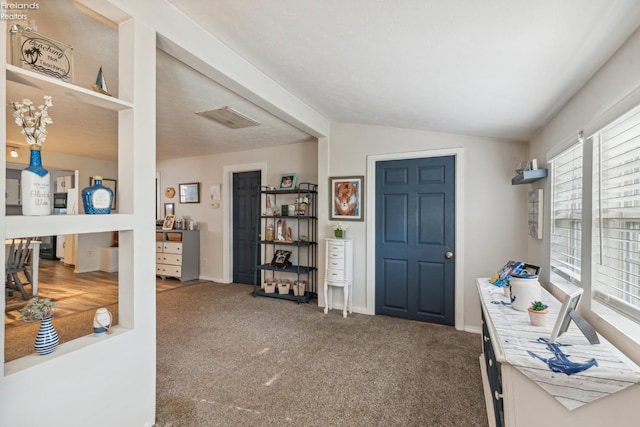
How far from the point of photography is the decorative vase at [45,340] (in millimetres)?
1326

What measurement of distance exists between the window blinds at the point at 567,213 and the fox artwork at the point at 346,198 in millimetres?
2115

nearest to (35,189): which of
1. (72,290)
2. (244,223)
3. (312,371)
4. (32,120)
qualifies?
(32,120)

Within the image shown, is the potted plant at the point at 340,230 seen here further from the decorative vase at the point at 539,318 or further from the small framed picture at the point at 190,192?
the small framed picture at the point at 190,192

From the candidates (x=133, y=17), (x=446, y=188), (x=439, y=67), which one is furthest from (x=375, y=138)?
(x=133, y=17)

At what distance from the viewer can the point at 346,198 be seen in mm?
4043

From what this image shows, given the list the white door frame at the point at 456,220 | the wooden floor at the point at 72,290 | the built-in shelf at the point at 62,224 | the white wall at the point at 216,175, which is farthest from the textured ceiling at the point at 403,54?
the wooden floor at the point at 72,290

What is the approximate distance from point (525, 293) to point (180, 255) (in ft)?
17.3

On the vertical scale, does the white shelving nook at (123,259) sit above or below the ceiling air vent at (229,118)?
below

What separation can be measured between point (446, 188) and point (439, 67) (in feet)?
5.94

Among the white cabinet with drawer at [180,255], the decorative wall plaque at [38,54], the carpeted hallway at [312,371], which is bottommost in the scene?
the carpeted hallway at [312,371]

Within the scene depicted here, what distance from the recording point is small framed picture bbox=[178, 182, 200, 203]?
5.84m

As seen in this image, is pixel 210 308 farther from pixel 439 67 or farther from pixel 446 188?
pixel 439 67

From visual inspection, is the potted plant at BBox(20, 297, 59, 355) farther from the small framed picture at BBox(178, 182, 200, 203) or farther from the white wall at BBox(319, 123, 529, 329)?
the small framed picture at BBox(178, 182, 200, 203)

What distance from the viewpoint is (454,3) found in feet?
4.44
